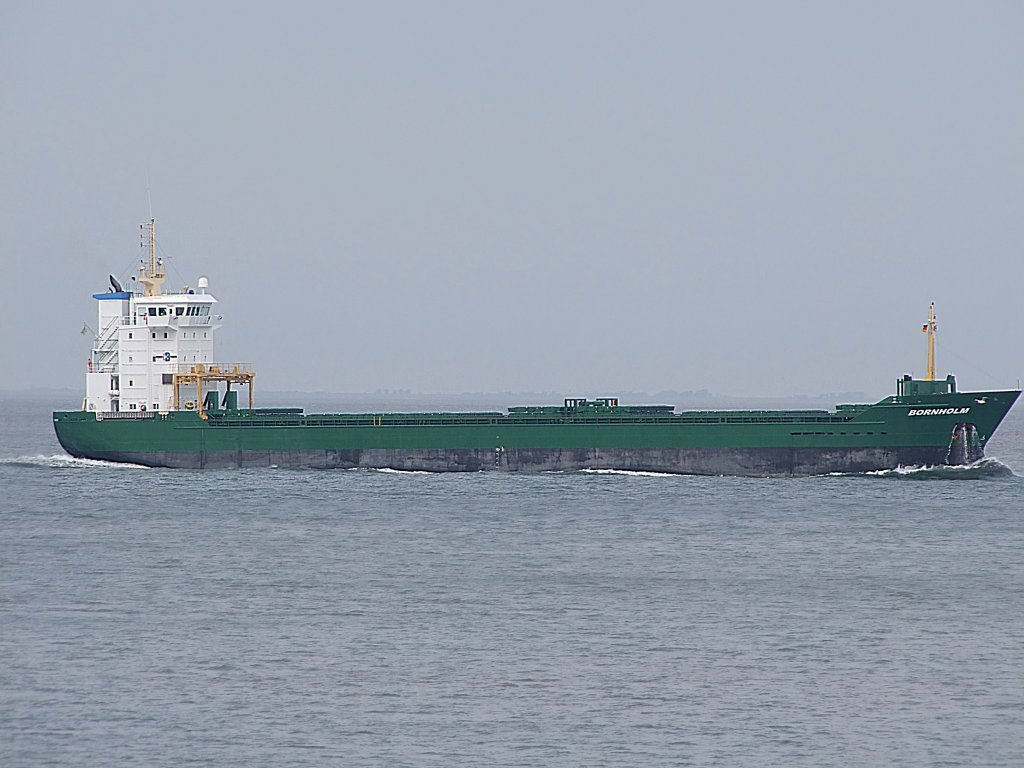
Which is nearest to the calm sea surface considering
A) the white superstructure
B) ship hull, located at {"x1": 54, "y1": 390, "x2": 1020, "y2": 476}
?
ship hull, located at {"x1": 54, "y1": 390, "x2": 1020, "y2": 476}

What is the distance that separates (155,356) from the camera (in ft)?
187

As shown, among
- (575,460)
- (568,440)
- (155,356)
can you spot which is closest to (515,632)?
(568,440)

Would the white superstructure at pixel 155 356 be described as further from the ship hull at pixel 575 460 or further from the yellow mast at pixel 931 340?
the yellow mast at pixel 931 340

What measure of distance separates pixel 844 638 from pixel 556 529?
582 inches

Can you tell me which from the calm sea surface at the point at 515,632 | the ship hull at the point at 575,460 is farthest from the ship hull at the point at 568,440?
the calm sea surface at the point at 515,632

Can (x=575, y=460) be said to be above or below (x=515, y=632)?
above

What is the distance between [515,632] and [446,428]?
27.4 meters

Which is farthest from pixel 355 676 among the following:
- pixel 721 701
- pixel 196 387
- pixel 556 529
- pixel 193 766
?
pixel 196 387

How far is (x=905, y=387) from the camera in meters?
51.4

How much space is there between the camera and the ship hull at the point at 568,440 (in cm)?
5119

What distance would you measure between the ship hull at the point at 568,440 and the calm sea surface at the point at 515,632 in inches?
187

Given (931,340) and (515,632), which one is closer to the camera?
(515,632)

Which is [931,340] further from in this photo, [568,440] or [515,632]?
[515,632]

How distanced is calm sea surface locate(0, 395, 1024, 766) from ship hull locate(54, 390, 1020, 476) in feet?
15.6
